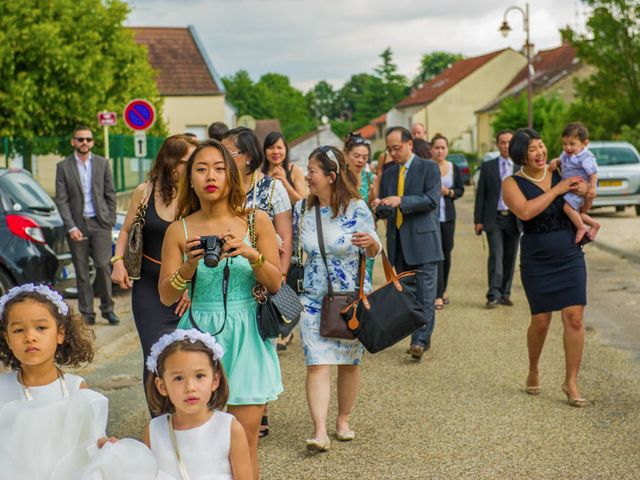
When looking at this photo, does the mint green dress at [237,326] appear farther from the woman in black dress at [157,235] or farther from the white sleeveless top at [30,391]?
the woman in black dress at [157,235]

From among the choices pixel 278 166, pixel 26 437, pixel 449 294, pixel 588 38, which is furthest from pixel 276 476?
pixel 588 38

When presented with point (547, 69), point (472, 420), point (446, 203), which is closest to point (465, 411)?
point (472, 420)

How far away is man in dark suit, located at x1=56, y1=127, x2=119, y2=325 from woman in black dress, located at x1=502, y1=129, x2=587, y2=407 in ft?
17.0

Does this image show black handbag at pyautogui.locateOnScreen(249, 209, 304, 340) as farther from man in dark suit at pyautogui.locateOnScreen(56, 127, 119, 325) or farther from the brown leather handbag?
man in dark suit at pyautogui.locateOnScreen(56, 127, 119, 325)

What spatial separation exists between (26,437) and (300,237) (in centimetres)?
315

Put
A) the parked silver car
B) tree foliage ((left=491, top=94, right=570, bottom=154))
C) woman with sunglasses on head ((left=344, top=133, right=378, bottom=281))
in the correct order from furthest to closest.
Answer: tree foliage ((left=491, top=94, right=570, bottom=154)) < the parked silver car < woman with sunglasses on head ((left=344, top=133, right=378, bottom=281))

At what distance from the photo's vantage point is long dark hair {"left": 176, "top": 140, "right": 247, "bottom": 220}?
4707mm

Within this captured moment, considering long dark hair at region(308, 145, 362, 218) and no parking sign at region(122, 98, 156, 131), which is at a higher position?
no parking sign at region(122, 98, 156, 131)

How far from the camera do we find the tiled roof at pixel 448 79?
102625mm

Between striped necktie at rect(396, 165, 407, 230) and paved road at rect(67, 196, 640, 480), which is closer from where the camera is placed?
paved road at rect(67, 196, 640, 480)

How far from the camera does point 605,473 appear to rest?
5.82m

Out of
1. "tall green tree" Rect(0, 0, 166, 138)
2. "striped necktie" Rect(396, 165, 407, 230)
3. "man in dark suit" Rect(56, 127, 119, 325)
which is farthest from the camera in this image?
"tall green tree" Rect(0, 0, 166, 138)

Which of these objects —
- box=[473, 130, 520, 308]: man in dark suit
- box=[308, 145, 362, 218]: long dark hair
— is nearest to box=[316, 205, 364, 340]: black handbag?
box=[308, 145, 362, 218]: long dark hair

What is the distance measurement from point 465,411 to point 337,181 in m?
1.78
